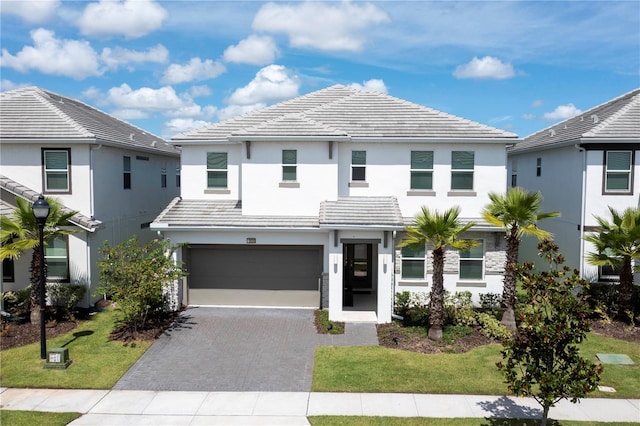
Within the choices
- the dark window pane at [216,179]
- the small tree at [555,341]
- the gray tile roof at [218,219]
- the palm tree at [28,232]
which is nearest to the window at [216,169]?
the dark window pane at [216,179]

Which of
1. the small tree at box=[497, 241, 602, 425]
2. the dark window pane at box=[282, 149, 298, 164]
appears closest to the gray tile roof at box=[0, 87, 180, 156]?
the dark window pane at box=[282, 149, 298, 164]

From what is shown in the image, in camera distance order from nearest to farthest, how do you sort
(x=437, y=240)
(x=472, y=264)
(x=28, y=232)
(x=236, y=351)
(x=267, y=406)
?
(x=267, y=406), (x=236, y=351), (x=437, y=240), (x=28, y=232), (x=472, y=264)

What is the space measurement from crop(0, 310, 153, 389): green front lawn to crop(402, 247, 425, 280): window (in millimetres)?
9215

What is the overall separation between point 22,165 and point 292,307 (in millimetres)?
11175

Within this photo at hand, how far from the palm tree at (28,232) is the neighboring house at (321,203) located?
3074 millimetres

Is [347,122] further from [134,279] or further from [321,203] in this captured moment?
[134,279]

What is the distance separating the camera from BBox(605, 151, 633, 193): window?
18.2 m

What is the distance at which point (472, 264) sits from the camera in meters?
18.5

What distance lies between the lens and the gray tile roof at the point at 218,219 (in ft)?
57.8

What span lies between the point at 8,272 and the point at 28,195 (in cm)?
316

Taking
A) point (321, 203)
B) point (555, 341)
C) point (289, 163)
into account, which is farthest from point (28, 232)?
point (555, 341)

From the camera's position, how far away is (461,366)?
42.8 feet

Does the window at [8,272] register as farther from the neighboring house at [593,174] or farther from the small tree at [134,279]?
the neighboring house at [593,174]

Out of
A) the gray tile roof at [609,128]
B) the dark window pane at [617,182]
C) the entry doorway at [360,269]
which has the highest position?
the gray tile roof at [609,128]
